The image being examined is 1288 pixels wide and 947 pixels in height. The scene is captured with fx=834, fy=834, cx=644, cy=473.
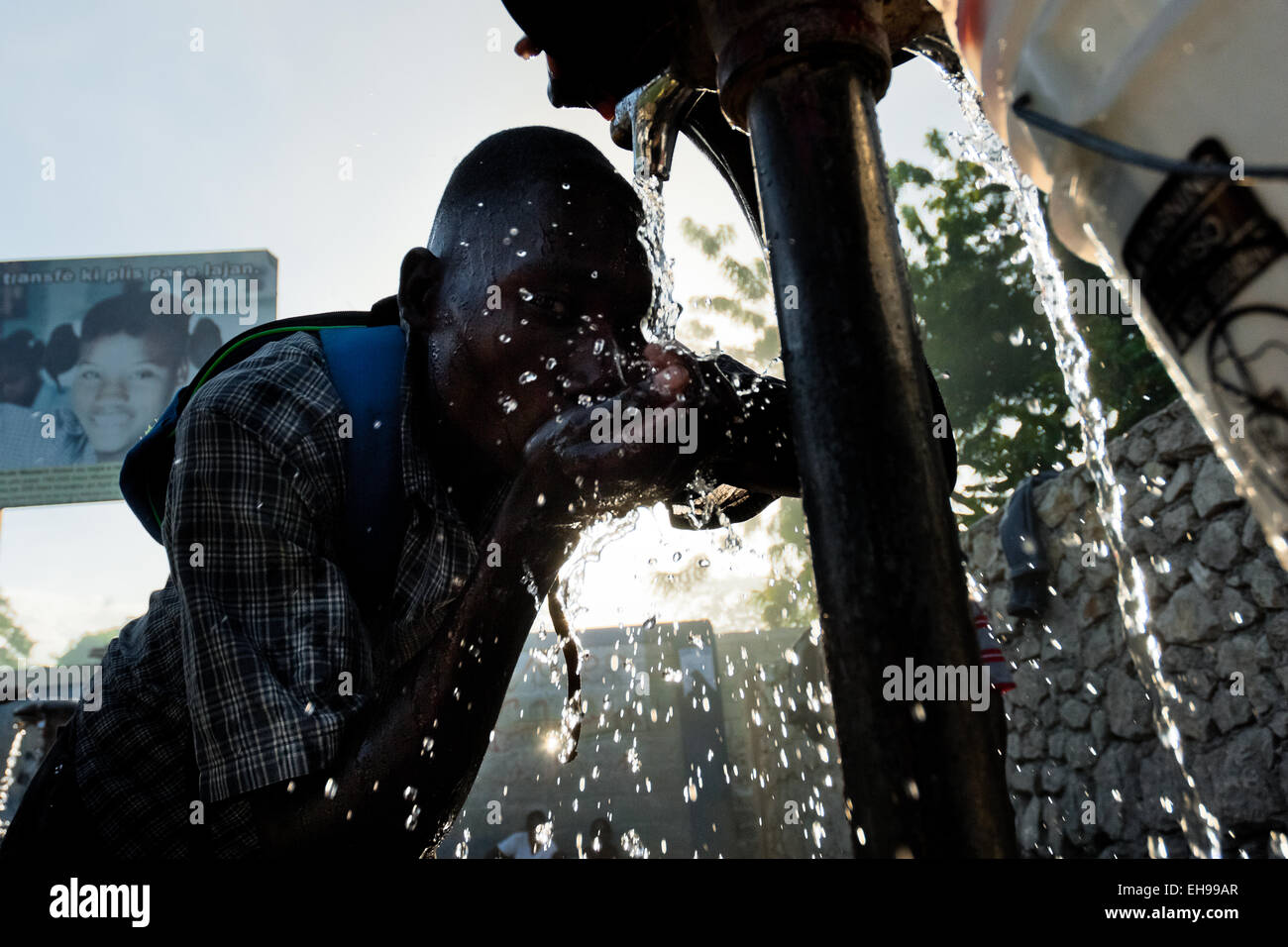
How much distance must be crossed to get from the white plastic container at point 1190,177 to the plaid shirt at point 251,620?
1.34 m

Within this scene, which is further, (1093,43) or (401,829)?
(401,829)

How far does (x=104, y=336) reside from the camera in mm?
11719

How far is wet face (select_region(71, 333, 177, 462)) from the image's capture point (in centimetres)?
1135

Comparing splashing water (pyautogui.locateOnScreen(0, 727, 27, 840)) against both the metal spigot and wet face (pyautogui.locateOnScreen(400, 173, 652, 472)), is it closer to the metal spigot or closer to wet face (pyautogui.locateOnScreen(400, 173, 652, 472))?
wet face (pyautogui.locateOnScreen(400, 173, 652, 472))

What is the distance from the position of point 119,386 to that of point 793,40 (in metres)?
12.9

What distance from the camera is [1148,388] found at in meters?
7.14

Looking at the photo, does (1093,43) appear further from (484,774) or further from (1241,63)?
(484,774)

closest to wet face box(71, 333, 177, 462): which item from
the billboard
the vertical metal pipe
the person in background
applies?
the billboard

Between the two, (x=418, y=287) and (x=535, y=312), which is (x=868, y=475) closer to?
(x=535, y=312)

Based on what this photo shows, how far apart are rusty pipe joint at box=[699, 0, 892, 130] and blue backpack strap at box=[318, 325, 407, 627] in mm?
1194

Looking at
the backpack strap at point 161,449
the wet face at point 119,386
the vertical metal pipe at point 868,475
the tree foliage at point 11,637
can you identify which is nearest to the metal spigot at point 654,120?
the vertical metal pipe at point 868,475

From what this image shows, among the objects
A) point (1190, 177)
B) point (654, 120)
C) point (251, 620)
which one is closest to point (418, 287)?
point (654, 120)

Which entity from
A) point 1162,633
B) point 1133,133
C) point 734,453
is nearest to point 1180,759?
point 1162,633
